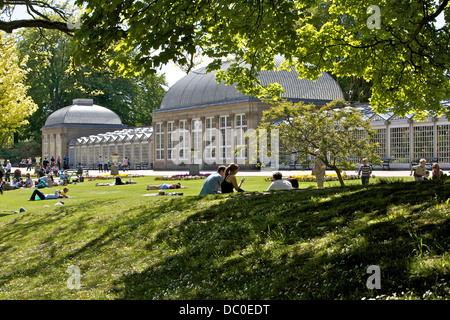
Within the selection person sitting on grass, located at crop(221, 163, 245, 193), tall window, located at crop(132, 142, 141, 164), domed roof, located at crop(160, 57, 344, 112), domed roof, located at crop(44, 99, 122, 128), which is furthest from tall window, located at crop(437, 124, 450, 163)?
domed roof, located at crop(44, 99, 122, 128)

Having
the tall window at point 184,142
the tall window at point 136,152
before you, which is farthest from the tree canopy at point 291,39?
the tall window at point 136,152

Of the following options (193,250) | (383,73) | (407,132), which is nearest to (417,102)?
(383,73)

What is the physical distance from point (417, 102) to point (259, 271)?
12.0 meters

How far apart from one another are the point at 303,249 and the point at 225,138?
45.2 meters

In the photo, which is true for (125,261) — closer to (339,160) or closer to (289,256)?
(289,256)

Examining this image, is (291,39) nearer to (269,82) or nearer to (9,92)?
(9,92)

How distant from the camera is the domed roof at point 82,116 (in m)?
80.2

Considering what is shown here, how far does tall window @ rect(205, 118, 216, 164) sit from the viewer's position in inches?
2106

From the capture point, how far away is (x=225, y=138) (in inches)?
2058

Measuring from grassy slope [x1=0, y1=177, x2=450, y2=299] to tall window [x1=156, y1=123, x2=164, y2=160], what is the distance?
4866 cm

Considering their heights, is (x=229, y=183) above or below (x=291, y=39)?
below

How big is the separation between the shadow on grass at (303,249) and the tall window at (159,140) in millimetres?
51192

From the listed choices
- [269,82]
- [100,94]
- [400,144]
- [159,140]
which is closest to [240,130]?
[269,82]

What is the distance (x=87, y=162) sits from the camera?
7662 cm
